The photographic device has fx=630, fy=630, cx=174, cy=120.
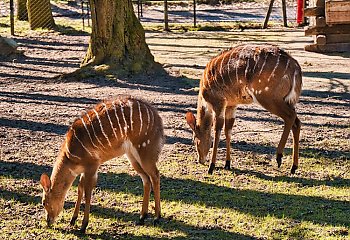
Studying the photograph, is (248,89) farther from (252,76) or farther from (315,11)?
(315,11)

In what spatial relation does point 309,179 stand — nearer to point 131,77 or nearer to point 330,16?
point 131,77

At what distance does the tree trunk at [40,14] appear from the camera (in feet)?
62.8

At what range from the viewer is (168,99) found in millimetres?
9898

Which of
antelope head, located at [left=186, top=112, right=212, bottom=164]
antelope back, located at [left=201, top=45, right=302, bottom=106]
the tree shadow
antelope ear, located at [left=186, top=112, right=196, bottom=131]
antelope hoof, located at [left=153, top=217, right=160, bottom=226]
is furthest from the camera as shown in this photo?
antelope head, located at [left=186, top=112, right=212, bottom=164]

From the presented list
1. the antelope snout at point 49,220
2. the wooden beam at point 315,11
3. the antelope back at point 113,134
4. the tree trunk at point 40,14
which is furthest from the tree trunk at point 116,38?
the tree trunk at point 40,14

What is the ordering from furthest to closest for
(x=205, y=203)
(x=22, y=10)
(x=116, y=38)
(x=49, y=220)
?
(x=22, y=10) < (x=116, y=38) < (x=205, y=203) < (x=49, y=220)

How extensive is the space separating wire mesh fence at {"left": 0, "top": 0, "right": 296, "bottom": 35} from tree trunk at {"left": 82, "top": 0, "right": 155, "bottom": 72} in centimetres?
811

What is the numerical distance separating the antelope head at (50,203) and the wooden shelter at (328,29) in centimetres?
1064

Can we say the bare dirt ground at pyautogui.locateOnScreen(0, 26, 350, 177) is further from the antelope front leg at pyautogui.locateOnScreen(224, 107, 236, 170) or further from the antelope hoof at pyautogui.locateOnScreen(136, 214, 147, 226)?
the antelope hoof at pyautogui.locateOnScreen(136, 214, 147, 226)

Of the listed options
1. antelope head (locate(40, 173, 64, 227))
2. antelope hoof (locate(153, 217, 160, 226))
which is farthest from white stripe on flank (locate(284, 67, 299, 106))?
antelope head (locate(40, 173, 64, 227))

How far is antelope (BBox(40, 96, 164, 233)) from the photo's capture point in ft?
16.0

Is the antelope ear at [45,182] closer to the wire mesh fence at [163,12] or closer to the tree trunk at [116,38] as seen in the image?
the tree trunk at [116,38]

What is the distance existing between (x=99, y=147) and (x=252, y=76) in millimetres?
2017

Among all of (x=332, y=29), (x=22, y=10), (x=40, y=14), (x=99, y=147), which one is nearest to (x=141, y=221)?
(x=99, y=147)
